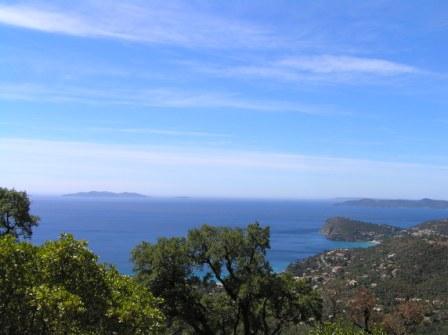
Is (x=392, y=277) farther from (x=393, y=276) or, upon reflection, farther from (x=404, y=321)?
(x=404, y=321)

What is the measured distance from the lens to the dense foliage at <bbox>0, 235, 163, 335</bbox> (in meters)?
12.0

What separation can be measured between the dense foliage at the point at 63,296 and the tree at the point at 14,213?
20.2 m

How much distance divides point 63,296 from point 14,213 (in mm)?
23363

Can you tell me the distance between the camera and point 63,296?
11930mm

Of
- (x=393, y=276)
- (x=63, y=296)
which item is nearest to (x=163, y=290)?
(x=63, y=296)

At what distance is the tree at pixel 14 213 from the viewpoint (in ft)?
107

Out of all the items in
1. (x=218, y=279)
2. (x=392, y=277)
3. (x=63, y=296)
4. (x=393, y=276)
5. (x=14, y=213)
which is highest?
(x=14, y=213)

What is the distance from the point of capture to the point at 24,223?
112 feet

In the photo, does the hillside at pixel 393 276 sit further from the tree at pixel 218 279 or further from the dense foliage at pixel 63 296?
the dense foliage at pixel 63 296

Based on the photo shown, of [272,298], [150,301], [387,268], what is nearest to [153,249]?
[272,298]

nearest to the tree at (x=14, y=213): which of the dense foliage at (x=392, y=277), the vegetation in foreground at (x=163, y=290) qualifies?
the vegetation in foreground at (x=163, y=290)

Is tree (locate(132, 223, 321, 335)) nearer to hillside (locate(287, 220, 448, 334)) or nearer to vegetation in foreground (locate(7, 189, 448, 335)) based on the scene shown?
vegetation in foreground (locate(7, 189, 448, 335))

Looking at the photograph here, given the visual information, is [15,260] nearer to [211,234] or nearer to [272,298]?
[211,234]

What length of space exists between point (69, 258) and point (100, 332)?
2169 millimetres
